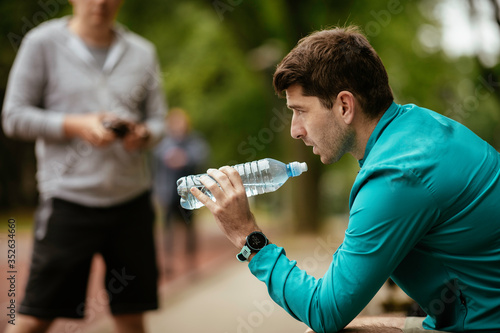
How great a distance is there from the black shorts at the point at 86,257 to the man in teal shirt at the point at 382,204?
47.8 inches

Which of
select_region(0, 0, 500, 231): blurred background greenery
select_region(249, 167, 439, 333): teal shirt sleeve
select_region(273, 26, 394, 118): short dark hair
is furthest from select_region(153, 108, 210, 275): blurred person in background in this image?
select_region(249, 167, 439, 333): teal shirt sleeve

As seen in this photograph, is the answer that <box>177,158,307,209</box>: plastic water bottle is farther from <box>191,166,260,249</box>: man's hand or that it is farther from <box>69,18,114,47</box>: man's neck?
<box>69,18,114,47</box>: man's neck

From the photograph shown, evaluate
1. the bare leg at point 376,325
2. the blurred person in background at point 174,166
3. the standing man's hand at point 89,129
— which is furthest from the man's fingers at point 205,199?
the blurred person in background at point 174,166

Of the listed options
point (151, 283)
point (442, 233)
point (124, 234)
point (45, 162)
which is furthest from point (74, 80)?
point (442, 233)

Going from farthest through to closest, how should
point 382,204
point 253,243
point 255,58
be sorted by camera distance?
point 255,58
point 253,243
point 382,204

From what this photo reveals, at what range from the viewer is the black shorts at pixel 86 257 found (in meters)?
2.92

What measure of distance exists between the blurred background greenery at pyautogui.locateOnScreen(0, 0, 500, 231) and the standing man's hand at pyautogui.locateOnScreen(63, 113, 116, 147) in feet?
34.8

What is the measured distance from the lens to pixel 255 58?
1547 cm

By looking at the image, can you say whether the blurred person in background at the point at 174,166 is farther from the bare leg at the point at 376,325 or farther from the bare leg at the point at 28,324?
the bare leg at the point at 376,325

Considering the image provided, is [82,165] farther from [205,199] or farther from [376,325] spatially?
[376,325]

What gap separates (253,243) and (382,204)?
18.9 inches

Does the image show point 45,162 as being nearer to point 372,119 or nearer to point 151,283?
point 151,283

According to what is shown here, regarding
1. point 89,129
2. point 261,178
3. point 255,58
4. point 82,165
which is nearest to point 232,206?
point 261,178

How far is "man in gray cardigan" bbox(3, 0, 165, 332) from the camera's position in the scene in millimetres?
2932
